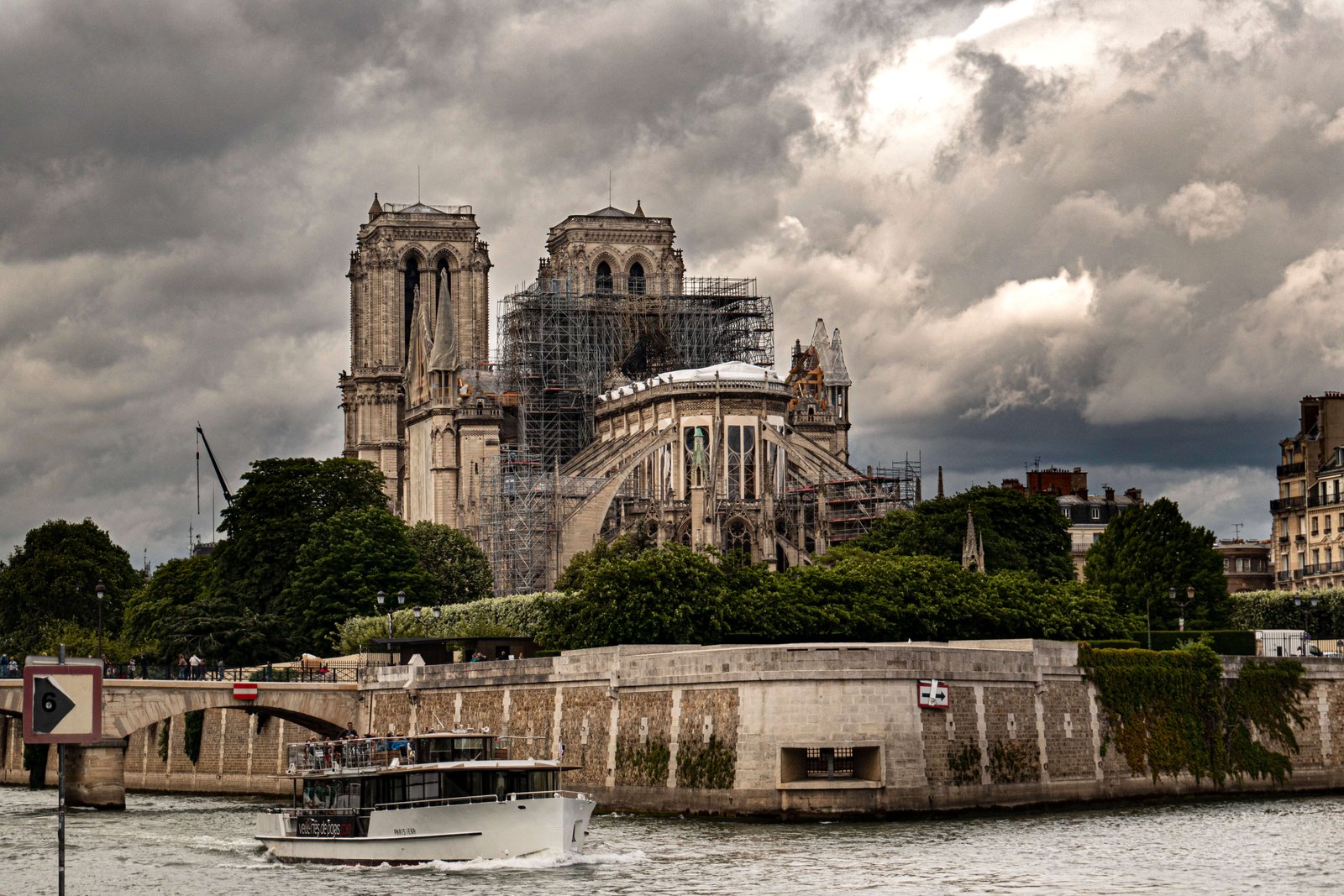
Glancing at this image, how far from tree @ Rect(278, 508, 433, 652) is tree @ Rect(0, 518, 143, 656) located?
22518 mm

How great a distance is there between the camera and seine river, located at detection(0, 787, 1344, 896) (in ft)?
134

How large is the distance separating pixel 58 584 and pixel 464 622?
1313 inches

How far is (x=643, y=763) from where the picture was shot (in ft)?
178

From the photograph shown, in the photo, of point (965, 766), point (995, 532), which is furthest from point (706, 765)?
point (995, 532)

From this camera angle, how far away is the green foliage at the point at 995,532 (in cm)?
9288

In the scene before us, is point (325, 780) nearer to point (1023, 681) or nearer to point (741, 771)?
point (741, 771)

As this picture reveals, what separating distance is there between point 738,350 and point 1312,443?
40.7 metres

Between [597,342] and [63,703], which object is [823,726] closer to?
[63,703]

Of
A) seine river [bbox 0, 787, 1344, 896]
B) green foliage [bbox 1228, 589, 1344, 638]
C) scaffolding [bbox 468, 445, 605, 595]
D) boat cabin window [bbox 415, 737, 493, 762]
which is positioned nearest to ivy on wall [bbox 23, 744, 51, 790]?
seine river [bbox 0, 787, 1344, 896]

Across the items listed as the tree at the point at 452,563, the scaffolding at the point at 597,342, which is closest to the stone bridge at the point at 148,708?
the tree at the point at 452,563

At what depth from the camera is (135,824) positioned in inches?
2184

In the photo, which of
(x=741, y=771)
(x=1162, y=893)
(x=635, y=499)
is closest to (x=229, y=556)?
(x=635, y=499)

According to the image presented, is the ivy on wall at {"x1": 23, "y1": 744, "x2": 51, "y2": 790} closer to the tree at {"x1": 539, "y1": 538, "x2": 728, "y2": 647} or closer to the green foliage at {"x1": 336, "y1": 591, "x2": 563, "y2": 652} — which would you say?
the green foliage at {"x1": 336, "y1": 591, "x2": 563, "y2": 652}

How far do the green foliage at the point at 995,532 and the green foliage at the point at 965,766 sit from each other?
38949 mm
